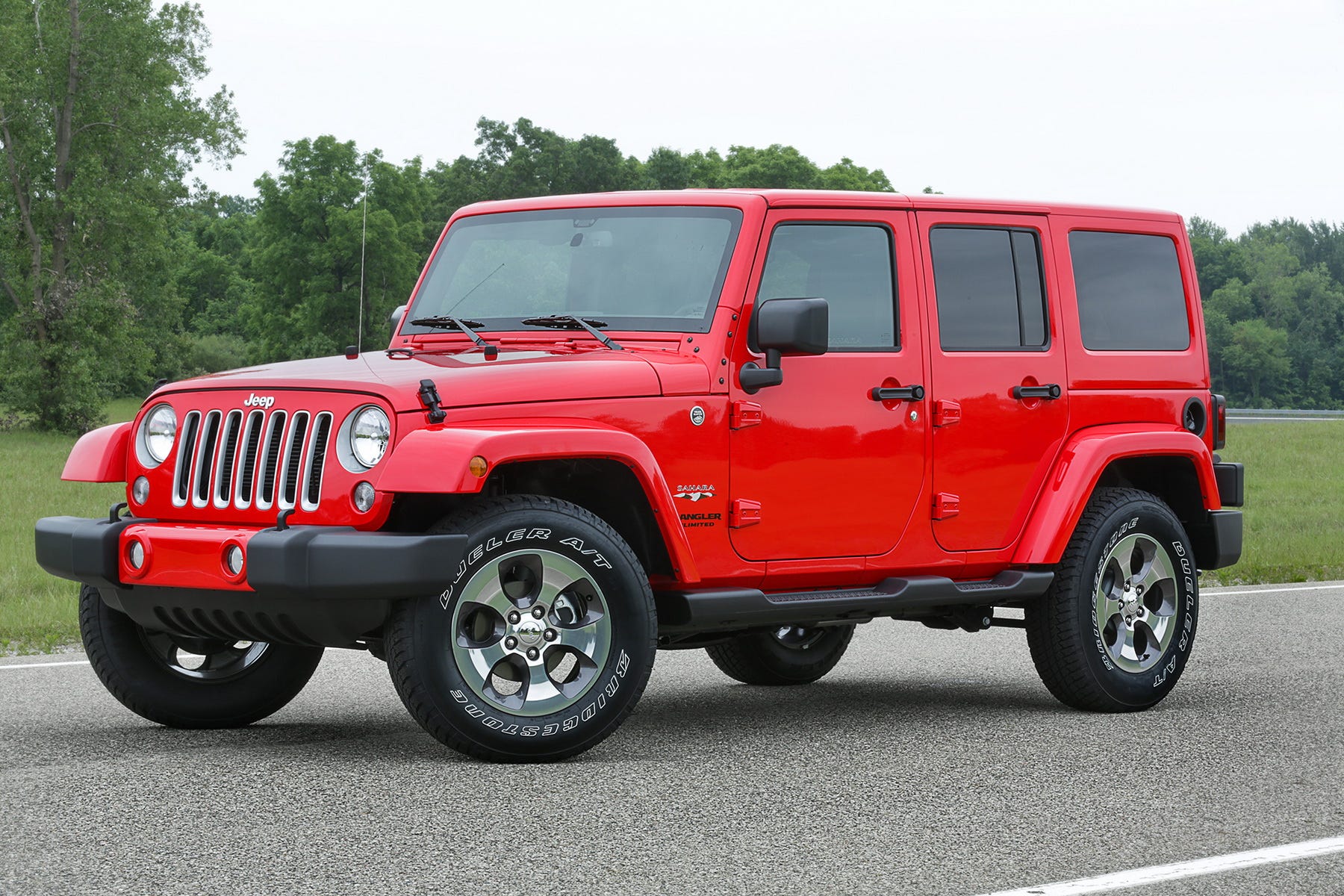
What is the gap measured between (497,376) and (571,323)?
2.81ft

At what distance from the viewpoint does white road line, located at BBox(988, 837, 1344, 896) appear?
4684 millimetres

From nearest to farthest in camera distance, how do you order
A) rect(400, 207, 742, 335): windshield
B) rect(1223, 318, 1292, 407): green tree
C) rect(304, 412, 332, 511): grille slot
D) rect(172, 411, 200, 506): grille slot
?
rect(304, 412, 332, 511): grille slot → rect(172, 411, 200, 506): grille slot → rect(400, 207, 742, 335): windshield → rect(1223, 318, 1292, 407): green tree

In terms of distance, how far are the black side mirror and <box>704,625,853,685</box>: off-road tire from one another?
2287 millimetres

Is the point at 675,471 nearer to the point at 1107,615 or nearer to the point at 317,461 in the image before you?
the point at 317,461

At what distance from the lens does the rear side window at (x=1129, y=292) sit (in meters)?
8.34

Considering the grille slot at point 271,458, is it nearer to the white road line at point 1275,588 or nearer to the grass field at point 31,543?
the grass field at point 31,543

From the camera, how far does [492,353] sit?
6734mm

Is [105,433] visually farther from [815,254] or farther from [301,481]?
[815,254]

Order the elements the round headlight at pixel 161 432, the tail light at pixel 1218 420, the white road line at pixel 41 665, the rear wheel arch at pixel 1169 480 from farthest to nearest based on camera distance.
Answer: the white road line at pixel 41 665, the tail light at pixel 1218 420, the rear wheel arch at pixel 1169 480, the round headlight at pixel 161 432

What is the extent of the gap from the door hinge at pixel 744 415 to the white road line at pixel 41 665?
4.39 meters

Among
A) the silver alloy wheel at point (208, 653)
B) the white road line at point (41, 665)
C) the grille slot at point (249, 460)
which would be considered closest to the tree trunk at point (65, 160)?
the white road line at point (41, 665)

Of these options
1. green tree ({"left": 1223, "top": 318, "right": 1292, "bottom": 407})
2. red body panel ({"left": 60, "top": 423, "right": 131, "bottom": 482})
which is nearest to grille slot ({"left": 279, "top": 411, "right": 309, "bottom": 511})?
red body panel ({"left": 60, "top": 423, "right": 131, "bottom": 482})

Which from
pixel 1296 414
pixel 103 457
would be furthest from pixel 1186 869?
pixel 1296 414

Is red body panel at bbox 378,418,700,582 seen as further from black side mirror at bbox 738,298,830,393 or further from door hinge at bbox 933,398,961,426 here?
door hinge at bbox 933,398,961,426
